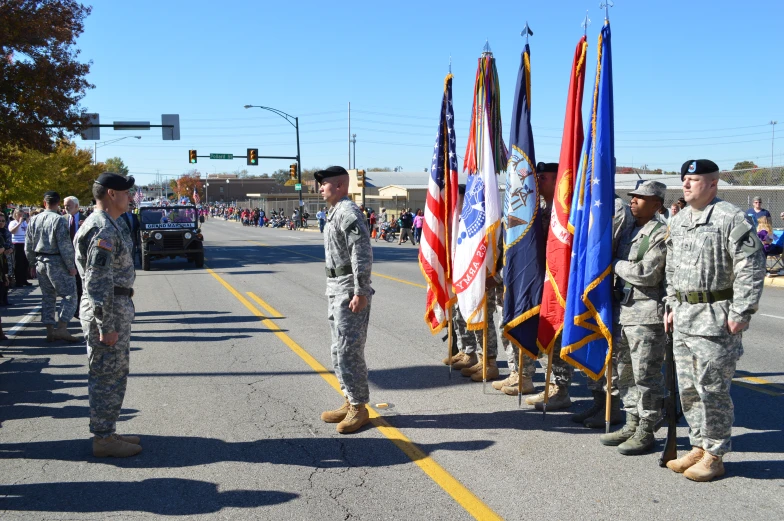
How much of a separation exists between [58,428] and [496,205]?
172 inches

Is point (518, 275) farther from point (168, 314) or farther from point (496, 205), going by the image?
point (168, 314)

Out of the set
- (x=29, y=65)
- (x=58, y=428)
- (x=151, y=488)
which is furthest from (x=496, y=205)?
(x=29, y=65)

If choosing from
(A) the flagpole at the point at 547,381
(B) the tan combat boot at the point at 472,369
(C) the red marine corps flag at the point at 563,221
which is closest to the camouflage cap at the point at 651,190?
(C) the red marine corps flag at the point at 563,221

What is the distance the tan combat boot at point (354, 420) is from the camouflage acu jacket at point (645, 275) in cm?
221

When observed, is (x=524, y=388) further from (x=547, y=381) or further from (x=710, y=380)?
(x=710, y=380)

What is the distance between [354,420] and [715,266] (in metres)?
2.98

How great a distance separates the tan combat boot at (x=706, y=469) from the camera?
445 cm

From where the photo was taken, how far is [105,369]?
5.07 m

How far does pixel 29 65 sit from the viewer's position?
20172 millimetres

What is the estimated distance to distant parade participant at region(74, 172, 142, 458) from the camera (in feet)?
16.2

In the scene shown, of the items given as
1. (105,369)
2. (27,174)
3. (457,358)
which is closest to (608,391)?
(457,358)

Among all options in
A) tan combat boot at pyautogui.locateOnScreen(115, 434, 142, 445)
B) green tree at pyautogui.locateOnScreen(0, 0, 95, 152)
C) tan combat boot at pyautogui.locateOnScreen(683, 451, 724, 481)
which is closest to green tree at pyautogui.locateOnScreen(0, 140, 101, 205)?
green tree at pyautogui.locateOnScreen(0, 0, 95, 152)

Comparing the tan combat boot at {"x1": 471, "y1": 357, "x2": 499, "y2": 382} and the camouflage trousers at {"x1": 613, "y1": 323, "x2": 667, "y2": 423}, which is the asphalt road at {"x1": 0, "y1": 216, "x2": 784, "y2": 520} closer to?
the tan combat boot at {"x1": 471, "y1": 357, "x2": 499, "y2": 382}

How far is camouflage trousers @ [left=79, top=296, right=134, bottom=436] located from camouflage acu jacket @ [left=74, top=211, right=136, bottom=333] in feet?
0.14
